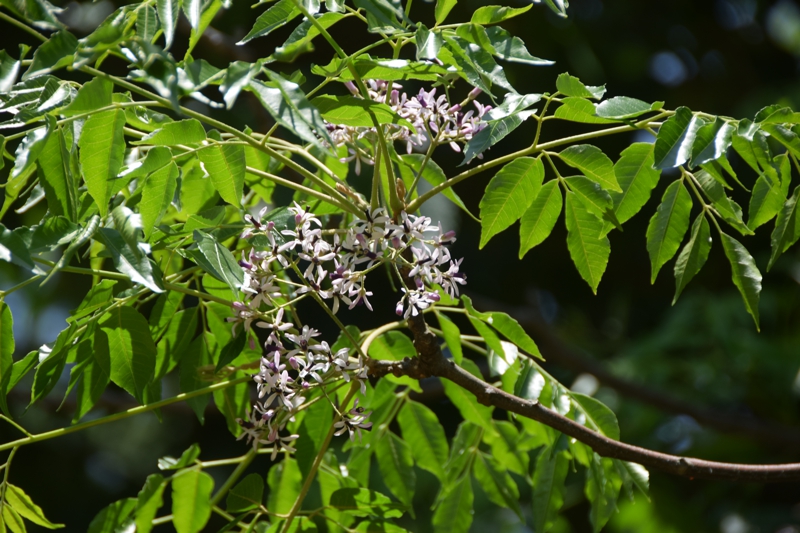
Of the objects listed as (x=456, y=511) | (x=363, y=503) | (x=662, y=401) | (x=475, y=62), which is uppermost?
(x=475, y=62)

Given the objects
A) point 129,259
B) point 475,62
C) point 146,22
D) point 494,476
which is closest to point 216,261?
point 129,259

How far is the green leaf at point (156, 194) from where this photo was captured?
1.04 metres

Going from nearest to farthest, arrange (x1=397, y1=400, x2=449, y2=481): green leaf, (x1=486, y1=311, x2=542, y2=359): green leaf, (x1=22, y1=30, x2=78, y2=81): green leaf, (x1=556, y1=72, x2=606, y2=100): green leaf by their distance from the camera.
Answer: (x1=22, y1=30, x2=78, y2=81): green leaf → (x1=556, y1=72, x2=606, y2=100): green leaf → (x1=486, y1=311, x2=542, y2=359): green leaf → (x1=397, y1=400, x2=449, y2=481): green leaf

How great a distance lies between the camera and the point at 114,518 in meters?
1.43

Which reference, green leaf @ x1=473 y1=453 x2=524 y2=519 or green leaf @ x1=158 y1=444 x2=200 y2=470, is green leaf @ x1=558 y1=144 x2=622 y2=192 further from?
green leaf @ x1=158 y1=444 x2=200 y2=470

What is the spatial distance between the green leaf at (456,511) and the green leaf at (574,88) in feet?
2.75

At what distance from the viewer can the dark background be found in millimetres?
3908

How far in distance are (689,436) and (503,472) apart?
277 cm

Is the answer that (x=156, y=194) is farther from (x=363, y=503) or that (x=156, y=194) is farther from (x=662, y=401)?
(x=662, y=401)

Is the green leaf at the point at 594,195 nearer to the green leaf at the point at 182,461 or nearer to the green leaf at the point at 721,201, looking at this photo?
the green leaf at the point at 721,201

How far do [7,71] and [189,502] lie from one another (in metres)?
0.86

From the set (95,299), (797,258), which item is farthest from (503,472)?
(797,258)

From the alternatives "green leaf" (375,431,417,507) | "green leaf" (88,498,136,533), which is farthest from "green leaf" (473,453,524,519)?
"green leaf" (88,498,136,533)

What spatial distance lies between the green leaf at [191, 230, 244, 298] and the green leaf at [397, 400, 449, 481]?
2.07 ft
